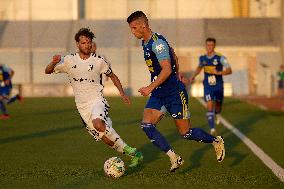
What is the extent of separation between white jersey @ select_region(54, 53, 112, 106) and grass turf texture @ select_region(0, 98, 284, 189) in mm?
1003

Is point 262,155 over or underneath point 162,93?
underneath

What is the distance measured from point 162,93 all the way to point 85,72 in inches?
44.6

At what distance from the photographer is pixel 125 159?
1078 cm

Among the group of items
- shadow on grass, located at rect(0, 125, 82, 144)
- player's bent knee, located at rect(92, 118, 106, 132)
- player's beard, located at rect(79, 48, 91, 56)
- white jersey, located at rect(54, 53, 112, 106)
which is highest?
player's beard, located at rect(79, 48, 91, 56)

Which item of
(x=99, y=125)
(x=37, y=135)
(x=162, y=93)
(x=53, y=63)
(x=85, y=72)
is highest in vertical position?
(x=53, y=63)

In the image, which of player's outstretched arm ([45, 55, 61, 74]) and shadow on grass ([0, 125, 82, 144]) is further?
shadow on grass ([0, 125, 82, 144])

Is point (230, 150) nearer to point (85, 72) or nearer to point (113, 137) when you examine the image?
point (113, 137)

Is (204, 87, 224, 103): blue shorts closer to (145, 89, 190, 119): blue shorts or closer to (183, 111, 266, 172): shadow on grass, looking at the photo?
(183, 111, 266, 172): shadow on grass

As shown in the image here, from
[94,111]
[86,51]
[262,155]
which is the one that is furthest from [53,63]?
[262,155]

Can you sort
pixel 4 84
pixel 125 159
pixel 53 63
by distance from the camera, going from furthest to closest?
1. pixel 4 84
2. pixel 125 159
3. pixel 53 63

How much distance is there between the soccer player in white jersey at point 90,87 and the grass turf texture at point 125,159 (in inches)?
15.4

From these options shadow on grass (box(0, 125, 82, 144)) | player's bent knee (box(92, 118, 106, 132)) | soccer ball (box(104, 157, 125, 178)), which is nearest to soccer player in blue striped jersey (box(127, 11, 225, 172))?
player's bent knee (box(92, 118, 106, 132))

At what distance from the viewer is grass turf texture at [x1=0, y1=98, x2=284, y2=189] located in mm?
8500

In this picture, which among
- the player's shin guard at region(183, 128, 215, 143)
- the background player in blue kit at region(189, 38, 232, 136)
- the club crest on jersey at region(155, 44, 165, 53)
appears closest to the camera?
the club crest on jersey at region(155, 44, 165, 53)
